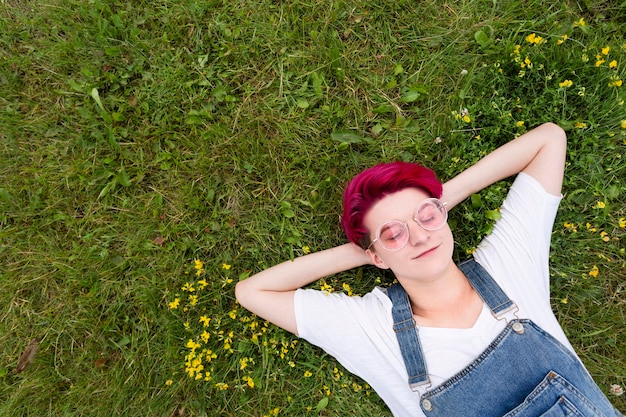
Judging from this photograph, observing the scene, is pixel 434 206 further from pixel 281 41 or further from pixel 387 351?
pixel 281 41

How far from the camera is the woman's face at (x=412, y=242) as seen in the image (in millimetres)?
2916

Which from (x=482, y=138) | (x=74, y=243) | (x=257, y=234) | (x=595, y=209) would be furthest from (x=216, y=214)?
(x=595, y=209)

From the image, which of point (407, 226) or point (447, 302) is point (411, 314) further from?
point (407, 226)

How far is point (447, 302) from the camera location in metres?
3.13

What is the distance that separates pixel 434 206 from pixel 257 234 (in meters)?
1.65

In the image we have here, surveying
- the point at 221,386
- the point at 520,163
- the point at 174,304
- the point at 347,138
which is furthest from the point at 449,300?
the point at 174,304

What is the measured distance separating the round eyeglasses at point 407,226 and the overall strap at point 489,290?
1.91ft

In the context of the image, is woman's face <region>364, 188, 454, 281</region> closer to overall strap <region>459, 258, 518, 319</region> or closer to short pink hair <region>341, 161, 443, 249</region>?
short pink hair <region>341, 161, 443, 249</region>

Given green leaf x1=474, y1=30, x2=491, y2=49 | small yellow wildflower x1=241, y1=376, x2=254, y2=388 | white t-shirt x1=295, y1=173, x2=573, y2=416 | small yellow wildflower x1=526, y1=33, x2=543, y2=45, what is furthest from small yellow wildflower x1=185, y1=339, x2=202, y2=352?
small yellow wildflower x1=526, y1=33, x2=543, y2=45

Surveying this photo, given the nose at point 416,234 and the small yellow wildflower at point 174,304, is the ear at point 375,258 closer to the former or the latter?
the nose at point 416,234

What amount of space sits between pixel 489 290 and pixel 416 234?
770 mm

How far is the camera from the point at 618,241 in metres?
3.76

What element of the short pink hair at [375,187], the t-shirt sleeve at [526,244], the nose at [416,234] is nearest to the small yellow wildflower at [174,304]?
the short pink hair at [375,187]

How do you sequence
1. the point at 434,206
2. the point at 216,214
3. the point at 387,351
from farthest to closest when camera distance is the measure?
1. the point at 216,214
2. the point at 387,351
3. the point at 434,206
